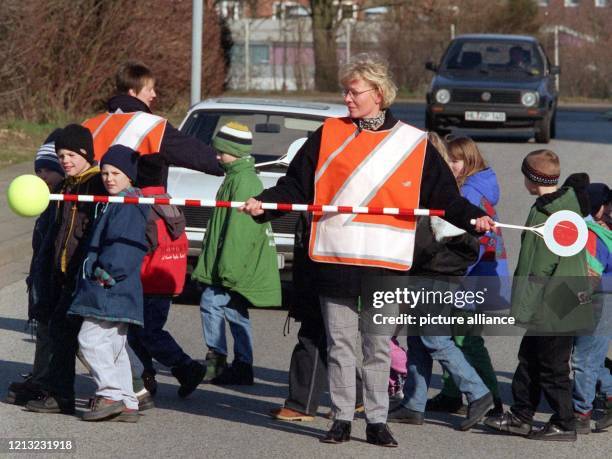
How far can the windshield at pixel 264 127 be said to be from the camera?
1142cm

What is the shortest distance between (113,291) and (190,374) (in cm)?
103

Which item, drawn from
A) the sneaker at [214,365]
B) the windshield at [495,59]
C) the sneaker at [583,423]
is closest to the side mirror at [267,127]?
the sneaker at [214,365]

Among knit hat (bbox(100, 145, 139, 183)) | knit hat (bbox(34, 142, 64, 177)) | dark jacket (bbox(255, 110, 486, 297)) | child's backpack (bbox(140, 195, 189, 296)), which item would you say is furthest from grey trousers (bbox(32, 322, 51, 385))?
dark jacket (bbox(255, 110, 486, 297))

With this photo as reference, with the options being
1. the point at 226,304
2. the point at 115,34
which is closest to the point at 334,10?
the point at 115,34

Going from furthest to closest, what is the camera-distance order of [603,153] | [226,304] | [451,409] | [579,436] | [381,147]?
[603,153]
[226,304]
[451,409]
[579,436]
[381,147]

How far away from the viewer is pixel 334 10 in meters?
48.4

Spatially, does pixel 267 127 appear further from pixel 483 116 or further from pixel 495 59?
pixel 495 59

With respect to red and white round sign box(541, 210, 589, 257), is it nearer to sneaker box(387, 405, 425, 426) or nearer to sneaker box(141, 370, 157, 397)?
sneaker box(387, 405, 425, 426)

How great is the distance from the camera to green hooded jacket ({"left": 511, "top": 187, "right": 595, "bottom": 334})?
6.61m

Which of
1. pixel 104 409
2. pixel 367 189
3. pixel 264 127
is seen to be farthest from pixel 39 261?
pixel 264 127

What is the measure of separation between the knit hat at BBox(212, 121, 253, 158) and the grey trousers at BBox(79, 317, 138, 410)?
5.27ft

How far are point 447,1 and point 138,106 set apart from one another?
42191 mm

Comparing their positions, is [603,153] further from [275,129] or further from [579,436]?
[579,436]

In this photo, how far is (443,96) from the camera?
24859 mm
